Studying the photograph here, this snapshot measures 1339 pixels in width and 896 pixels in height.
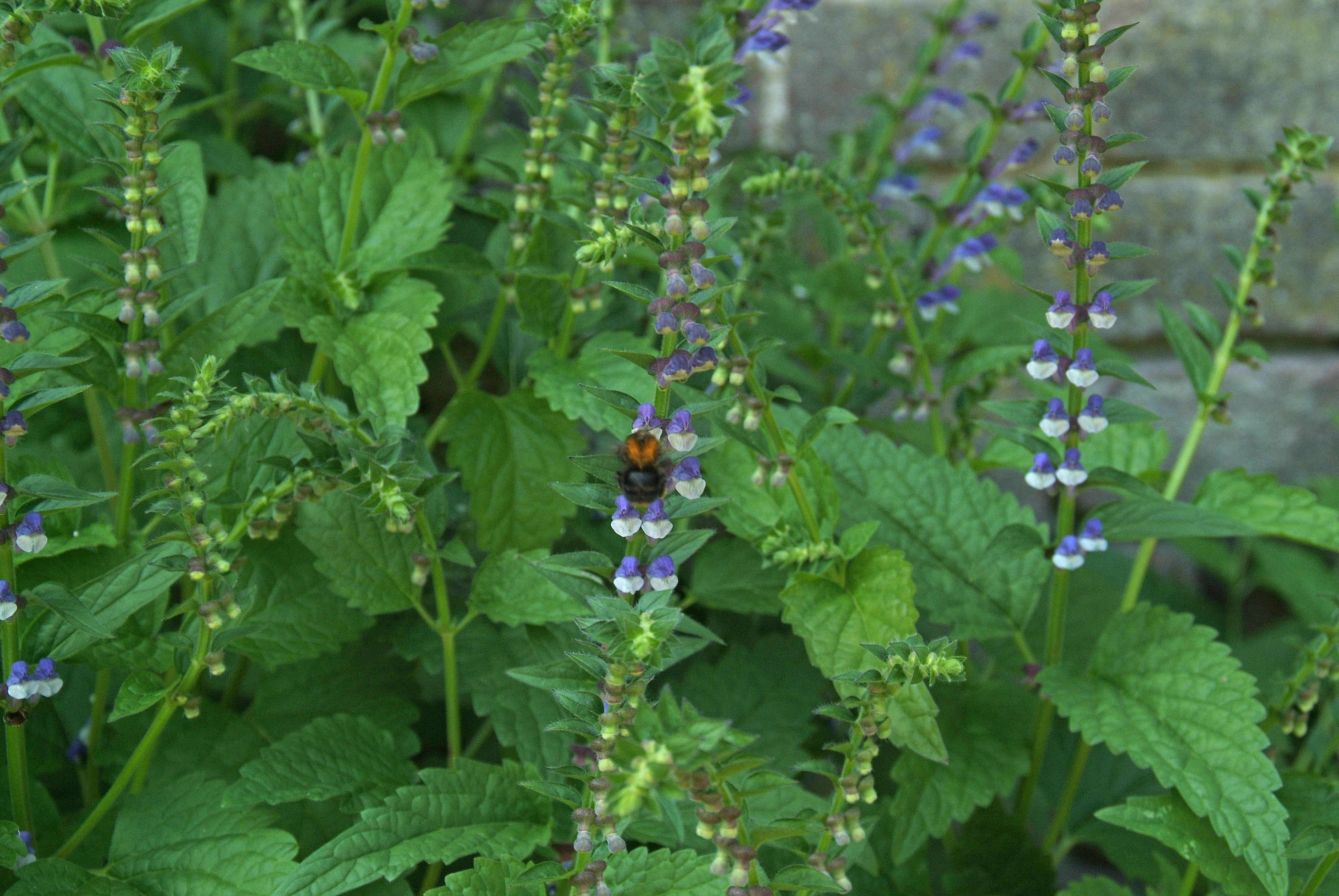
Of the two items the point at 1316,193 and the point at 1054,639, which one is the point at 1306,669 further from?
the point at 1316,193

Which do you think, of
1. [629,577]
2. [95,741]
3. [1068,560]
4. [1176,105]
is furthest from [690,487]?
[1176,105]

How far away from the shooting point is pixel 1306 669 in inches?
59.4

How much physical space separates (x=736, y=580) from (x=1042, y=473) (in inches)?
20.2

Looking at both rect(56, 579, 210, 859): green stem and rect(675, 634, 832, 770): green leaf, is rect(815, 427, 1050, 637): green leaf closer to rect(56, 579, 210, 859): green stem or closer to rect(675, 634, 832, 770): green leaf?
rect(675, 634, 832, 770): green leaf

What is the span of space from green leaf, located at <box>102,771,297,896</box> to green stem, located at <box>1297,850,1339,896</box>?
1264 millimetres

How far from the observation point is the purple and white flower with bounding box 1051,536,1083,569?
1529 millimetres

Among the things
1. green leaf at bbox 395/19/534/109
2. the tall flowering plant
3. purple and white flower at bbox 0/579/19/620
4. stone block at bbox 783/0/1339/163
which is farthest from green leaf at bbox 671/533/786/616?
stone block at bbox 783/0/1339/163

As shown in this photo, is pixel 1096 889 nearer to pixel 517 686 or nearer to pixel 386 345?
pixel 517 686

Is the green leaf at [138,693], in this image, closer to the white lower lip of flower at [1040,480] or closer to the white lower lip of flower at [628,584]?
the white lower lip of flower at [628,584]

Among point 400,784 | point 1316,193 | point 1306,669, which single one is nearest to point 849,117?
point 1316,193

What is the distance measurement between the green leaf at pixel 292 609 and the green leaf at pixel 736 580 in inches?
20.7

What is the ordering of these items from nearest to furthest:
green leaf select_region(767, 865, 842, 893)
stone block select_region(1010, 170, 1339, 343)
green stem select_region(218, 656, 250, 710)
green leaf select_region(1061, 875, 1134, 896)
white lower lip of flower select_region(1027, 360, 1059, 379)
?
green leaf select_region(767, 865, 842, 893)
white lower lip of flower select_region(1027, 360, 1059, 379)
green leaf select_region(1061, 875, 1134, 896)
green stem select_region(218, 656, 250, 710)
stone block select_region(1010, 170, 1339, 343)

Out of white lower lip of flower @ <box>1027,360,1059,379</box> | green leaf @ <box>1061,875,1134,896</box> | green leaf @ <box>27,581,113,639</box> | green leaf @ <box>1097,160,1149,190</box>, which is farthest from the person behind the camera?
green leaf @ <box>1061,875,1134,896</box>

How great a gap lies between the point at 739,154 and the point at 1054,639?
1.58 meters
